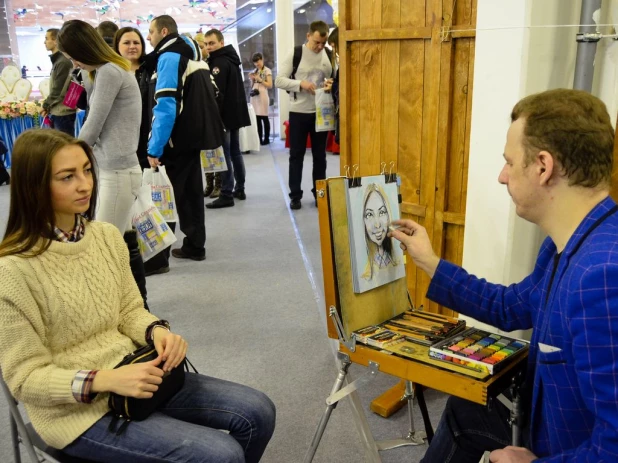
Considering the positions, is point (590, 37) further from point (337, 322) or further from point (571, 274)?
point (337, 322)

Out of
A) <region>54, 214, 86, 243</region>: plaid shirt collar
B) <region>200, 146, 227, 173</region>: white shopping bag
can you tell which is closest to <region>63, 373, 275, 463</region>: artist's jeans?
<region>54, 214, 86, 243</region>: plaid shirt collar

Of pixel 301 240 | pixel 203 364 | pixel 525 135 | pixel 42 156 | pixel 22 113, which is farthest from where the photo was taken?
pixel 22 113

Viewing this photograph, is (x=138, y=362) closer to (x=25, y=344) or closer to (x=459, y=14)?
(x=25, y=344)

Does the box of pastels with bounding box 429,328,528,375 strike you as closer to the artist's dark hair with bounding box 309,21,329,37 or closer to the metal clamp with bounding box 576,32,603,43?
the metal clamp with bounding box 576,32,603,43

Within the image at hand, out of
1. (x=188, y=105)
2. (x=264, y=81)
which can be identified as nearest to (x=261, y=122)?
(x=264, y=81)

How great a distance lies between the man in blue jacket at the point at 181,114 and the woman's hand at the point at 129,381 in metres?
2.38

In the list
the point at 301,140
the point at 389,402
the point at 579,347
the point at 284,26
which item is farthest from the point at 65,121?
the point at 579,347

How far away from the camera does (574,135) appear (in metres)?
1.13

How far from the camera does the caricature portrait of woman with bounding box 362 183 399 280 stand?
1716 millimetres

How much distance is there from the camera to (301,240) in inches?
181

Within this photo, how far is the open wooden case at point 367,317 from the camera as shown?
1349 mm

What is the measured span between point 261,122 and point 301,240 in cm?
563

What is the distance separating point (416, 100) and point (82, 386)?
1634mm

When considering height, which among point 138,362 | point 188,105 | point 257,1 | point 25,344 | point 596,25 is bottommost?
point 138,362
